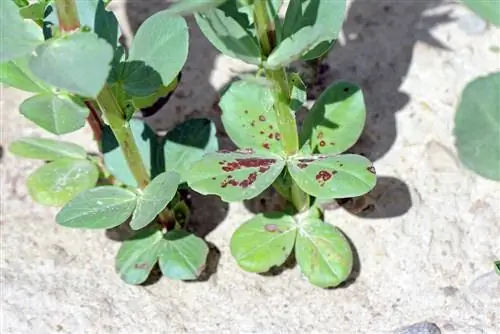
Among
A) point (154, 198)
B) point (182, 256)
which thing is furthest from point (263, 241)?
point (154, 198)

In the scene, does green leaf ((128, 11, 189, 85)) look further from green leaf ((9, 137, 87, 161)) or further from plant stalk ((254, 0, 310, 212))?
→ green leaf ((9, 137, 87, 161))

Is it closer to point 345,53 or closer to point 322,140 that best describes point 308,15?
point 322,140

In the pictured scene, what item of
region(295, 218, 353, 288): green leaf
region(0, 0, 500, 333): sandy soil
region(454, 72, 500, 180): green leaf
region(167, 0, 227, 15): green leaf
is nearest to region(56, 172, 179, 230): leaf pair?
region(0, 0, 500, 333): sandy soil

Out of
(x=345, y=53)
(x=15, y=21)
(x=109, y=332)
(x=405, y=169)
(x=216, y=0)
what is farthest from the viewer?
(x=345, y=53)

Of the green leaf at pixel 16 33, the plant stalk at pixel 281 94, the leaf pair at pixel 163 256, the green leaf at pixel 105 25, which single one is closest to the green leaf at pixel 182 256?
the leaf pair at pixel 163 256

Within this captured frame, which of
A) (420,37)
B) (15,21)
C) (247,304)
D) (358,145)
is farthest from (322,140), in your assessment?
(15,21)

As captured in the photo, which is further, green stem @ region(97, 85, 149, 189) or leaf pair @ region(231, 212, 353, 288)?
leaf pair @ region(231, 212, 353, 288)

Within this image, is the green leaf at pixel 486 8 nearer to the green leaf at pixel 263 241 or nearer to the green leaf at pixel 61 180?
the green leaf at pixel 263 241

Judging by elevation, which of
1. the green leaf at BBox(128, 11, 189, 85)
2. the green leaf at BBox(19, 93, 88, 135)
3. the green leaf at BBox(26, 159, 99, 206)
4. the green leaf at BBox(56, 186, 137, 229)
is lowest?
the green leaf at BBox(26, 159, 99, 206)
